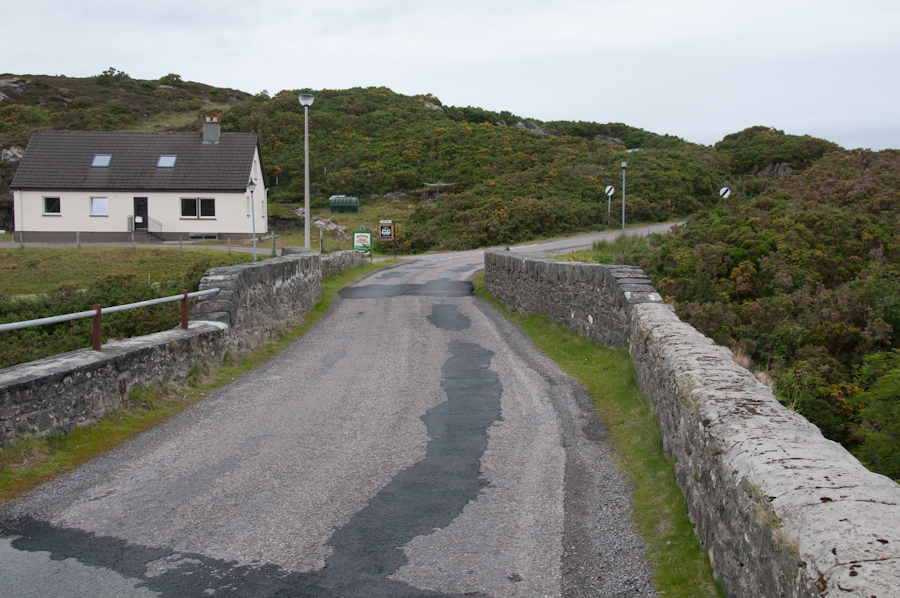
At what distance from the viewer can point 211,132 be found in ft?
138

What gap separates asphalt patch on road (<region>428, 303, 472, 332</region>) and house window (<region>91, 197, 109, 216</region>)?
29.1 meters

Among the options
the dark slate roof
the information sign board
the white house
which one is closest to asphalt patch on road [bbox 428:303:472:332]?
the information sign board

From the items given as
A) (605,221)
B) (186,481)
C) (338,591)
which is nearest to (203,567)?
(338,591)

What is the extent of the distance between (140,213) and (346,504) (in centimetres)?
3885

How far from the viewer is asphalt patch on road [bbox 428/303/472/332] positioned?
15211mm

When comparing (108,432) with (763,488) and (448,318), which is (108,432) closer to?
(763,488)

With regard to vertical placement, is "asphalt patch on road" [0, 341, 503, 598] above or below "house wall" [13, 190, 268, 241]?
below

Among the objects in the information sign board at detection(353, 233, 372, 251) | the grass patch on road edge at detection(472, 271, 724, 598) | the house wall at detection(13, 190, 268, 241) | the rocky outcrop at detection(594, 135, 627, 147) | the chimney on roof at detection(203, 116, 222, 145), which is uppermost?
the rocky outcrop at detection(594, 135, 627, 147)

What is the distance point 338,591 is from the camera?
4.03 m

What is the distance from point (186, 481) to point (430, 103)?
7347 centimetres

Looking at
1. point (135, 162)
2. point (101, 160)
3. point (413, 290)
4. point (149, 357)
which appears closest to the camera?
point (149, 357)

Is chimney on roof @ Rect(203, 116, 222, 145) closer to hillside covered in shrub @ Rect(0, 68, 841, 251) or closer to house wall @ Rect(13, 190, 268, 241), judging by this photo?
house wall @ Rect(13, 190, 268, 241)

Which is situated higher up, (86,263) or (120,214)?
(120,214)

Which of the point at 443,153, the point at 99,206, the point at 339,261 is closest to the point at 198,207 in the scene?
the point at 99,206
